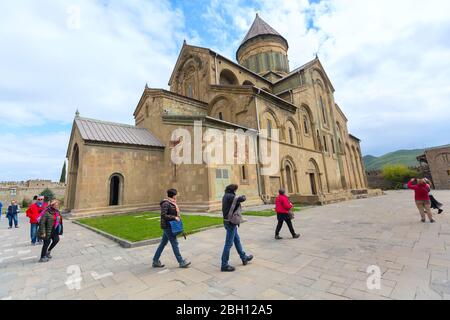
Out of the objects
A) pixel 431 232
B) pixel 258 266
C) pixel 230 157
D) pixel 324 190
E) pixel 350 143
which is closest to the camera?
pixel 258 266

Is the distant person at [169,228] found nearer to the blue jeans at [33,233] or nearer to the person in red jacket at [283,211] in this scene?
the person in red jacket at [283,211]

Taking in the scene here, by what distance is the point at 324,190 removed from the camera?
77.0 feet

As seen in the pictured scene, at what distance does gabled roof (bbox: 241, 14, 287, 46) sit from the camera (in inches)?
1307

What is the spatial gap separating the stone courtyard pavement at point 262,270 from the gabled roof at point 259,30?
34.8 metres

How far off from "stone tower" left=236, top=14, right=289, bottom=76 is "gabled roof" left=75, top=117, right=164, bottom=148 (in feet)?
73.6

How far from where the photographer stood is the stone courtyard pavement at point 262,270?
3.13 m

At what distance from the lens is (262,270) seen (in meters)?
3.97

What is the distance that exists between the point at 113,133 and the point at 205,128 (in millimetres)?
7299

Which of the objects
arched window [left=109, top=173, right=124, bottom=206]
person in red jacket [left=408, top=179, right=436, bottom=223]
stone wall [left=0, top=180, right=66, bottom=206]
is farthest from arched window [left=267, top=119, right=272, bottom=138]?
stone wall [left=0, top=180, right=66, bottom=206]

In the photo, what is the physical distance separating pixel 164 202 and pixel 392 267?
4.54 meters

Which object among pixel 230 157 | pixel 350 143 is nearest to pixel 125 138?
pixel 230 157

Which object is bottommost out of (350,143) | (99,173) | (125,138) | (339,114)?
(99,173)
